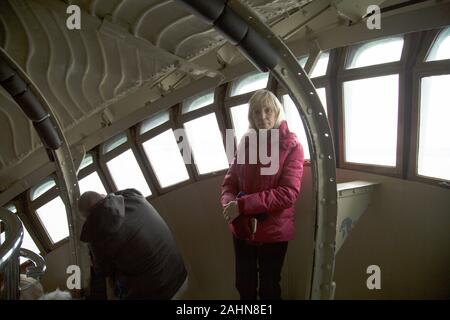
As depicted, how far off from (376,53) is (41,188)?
4.57 m

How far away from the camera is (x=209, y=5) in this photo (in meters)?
1.06

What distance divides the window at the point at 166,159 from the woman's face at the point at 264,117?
1837 millimetres

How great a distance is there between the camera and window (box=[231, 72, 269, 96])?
2979mm

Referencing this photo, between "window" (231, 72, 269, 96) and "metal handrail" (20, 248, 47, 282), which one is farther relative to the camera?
"window" (231, 72, 269, 96)

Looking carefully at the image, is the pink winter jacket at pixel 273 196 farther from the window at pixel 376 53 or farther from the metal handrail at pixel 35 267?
the metal handrail at pixel 35 267

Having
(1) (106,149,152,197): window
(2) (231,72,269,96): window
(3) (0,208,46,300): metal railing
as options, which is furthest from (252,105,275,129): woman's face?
(1) (106,149,152,197): window

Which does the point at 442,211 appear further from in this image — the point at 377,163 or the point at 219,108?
the point at 219,108

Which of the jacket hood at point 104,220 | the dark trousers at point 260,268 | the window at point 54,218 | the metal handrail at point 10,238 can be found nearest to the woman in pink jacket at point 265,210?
the dark trousers at point 260,268

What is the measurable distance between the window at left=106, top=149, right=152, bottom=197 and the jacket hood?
211cm

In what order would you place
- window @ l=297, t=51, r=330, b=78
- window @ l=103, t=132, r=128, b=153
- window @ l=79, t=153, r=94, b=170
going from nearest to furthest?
window @ l=297, t=51, r=330, b=78 < window @ l=103, t=132, r=128, b=153 < window @ l=79, t=153, r=94, b=170

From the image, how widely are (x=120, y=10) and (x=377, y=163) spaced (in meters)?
2.07

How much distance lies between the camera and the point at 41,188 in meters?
4.54

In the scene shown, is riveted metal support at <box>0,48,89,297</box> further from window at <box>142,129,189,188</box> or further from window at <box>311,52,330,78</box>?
window at <box>311,52,330,78</box>

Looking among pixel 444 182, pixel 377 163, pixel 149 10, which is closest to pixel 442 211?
pixel 444 182
